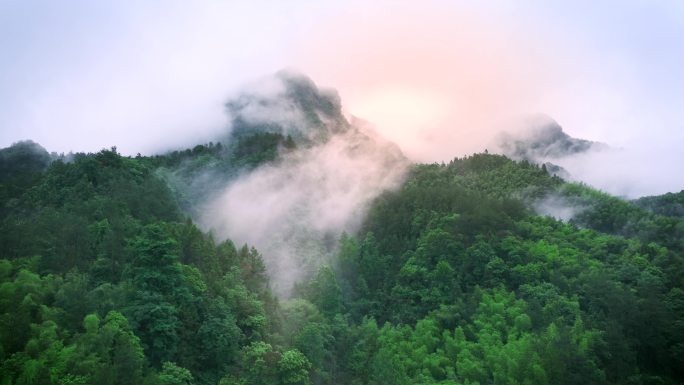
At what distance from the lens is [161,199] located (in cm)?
4522

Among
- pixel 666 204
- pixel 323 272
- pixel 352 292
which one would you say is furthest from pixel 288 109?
pixel 666 204

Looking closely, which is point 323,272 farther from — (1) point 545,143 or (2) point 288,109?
(1) point 545,143

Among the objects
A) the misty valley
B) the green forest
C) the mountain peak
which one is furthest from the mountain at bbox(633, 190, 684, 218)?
the mountain peak

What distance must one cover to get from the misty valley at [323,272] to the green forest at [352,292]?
125 millimetres

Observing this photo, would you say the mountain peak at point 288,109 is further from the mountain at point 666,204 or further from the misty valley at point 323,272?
the mountain at point 666,204

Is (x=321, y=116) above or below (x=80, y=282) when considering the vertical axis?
above

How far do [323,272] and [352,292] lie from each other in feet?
14.2

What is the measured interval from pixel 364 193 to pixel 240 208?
12.4 meters

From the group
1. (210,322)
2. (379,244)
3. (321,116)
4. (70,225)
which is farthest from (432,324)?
(321,116)

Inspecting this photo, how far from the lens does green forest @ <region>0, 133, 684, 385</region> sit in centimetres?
2989

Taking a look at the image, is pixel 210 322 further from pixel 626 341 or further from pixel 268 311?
pixel 626 341

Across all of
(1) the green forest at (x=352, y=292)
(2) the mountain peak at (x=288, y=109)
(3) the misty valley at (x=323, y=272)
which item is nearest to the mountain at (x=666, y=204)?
(3) the misty valley at (x=323, y=272)

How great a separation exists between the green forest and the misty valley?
0.13 metres

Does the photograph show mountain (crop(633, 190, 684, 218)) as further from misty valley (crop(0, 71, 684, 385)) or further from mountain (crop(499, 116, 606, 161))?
mountain (crop(499, 116, 606, 161))
